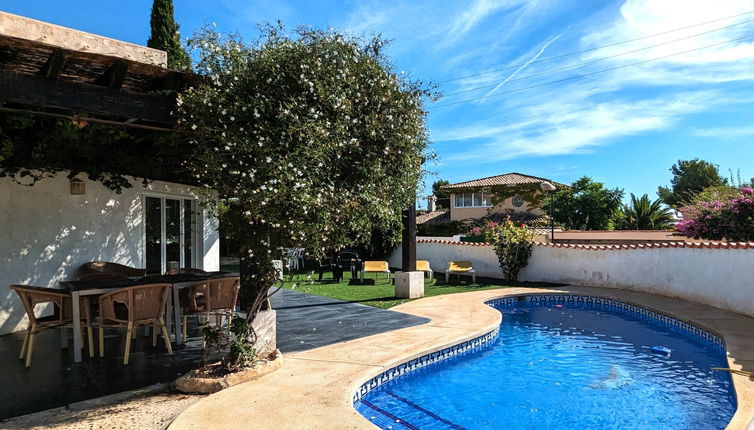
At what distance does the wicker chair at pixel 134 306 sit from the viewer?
563 centimetres

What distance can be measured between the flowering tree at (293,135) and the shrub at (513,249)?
11.4 m

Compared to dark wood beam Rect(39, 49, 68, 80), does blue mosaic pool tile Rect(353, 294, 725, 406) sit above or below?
below

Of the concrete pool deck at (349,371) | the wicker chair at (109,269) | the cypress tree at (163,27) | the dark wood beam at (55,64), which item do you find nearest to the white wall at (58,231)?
the wicker chair at (109,269)

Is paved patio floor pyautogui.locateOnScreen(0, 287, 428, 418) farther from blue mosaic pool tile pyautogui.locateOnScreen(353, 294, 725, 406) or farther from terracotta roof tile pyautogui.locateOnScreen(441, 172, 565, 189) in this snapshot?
terracotta roof tile pyautogui.locateOnScreen(441, 172, 565, 189)

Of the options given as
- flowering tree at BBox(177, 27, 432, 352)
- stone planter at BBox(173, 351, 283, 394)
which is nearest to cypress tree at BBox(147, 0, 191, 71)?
flowering tree at BBox(177, 27, 432, 352)

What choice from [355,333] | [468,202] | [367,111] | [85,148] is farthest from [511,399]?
[468,202]

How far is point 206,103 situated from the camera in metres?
4.70

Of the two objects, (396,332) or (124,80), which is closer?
(124,80)

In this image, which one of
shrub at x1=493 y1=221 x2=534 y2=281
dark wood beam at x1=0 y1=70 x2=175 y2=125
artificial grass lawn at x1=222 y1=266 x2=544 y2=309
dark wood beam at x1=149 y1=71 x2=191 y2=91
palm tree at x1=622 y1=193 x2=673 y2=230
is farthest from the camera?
palm tree at x1=622 y1=193 x2=673 y2=230

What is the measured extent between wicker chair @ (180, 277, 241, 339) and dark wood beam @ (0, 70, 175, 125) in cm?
246

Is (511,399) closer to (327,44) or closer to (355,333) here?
(355,333)

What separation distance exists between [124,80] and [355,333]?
491cm

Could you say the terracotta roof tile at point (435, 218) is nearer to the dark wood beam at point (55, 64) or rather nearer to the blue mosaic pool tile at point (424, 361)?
the blue mosaic pool tile at point (424, 361)

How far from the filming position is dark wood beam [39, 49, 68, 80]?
14.0 ft
